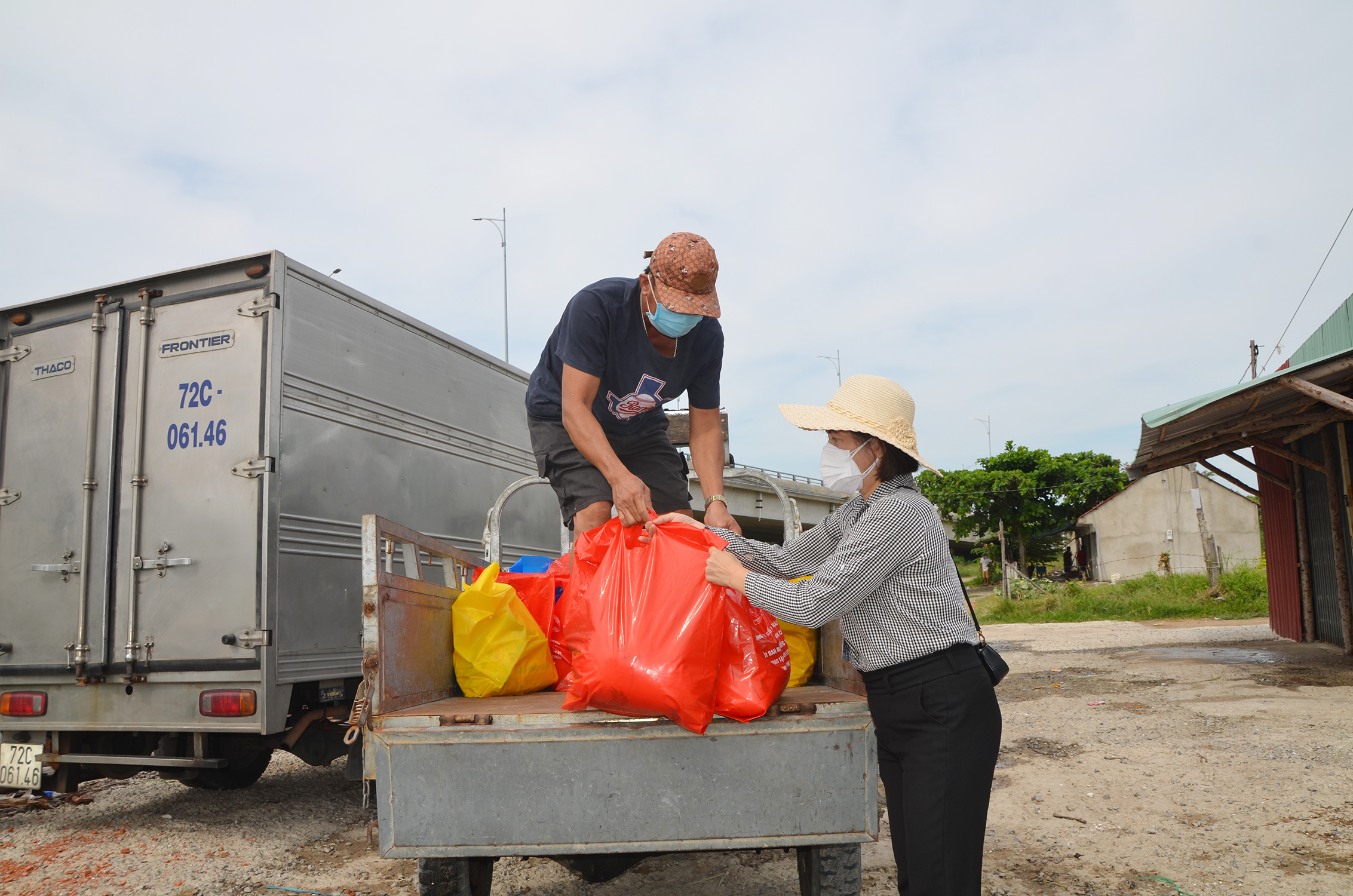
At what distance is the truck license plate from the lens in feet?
14.1

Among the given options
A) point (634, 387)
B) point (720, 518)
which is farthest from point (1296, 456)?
point (634, 387)

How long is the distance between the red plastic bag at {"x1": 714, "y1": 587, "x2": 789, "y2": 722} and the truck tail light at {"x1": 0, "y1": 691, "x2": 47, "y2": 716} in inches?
165

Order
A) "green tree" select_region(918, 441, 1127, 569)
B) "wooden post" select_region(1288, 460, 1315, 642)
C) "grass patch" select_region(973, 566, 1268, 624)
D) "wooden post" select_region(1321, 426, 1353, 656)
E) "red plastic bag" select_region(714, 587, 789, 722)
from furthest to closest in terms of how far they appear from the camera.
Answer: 1. "green tree" select_region(918, 441, 1127, 569)
2. "grass patch" select_region(973, 566, 1268, 624)
3. "wooden post" select_region(1288, 460, 1315, 642)
4. "wooden post" select_region(1321, 426, 1353, 656)
5. "red plastic bag" select_region(714, 587, 789, 722)

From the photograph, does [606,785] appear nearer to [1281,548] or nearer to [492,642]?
[492,642]

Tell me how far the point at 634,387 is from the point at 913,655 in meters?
1.58

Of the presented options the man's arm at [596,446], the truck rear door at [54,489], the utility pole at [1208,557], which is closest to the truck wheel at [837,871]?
the man's arm at [596,446]

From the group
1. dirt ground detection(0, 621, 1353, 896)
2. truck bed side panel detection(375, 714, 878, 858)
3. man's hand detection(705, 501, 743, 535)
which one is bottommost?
dirt ground detection(0, 621, 1353, 896)

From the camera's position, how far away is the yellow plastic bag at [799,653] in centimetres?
273

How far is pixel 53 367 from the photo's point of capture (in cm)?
481

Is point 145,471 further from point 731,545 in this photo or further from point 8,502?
point 731,545

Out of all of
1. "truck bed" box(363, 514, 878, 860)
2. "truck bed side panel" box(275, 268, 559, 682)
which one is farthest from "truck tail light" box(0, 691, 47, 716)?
"truck bed" box(363, 514, 878, 860)

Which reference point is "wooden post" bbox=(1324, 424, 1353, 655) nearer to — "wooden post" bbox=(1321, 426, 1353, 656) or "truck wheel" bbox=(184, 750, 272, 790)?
"wooden post" bbox=(1321, 426, 1353, 656)

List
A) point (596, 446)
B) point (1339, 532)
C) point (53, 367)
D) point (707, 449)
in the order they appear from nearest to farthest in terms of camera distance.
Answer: point (596, 446) → point (707, 449) → point (53, 367) → point (1339, 532)

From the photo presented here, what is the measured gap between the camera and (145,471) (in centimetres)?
448
